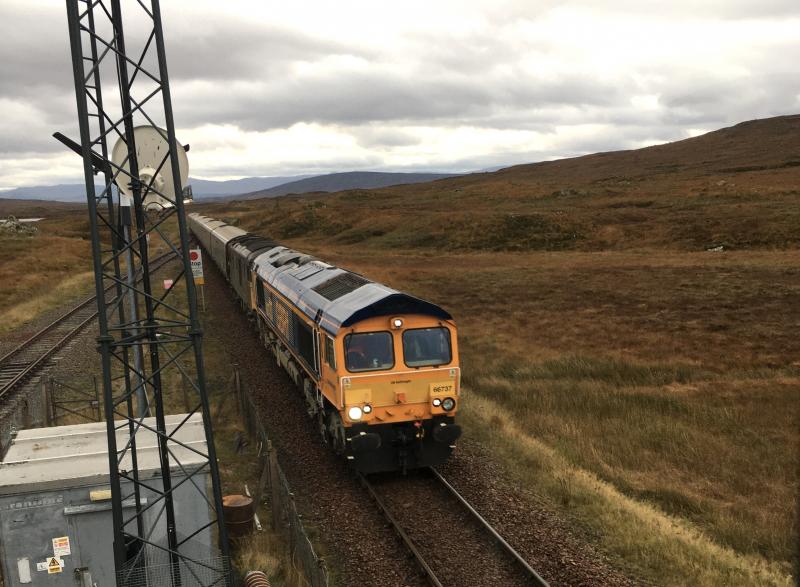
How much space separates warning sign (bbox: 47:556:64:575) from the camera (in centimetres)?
961

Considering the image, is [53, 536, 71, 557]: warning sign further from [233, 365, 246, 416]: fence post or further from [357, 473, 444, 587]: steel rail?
[233, 365, 246, 416]: fence post

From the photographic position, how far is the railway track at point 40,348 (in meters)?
22.1

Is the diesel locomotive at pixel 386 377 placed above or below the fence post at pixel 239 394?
above

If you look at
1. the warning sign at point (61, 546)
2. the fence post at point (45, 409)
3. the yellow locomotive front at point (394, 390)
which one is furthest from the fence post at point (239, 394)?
the warning sign at point (61, 546)

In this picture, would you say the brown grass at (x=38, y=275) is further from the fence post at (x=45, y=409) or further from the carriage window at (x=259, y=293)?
the fence post at (x=45, y=409)

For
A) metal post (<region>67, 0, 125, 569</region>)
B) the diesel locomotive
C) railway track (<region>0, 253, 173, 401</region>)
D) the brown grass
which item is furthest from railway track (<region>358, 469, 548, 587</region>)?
the brown grass

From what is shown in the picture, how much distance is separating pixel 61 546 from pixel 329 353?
19.6ft

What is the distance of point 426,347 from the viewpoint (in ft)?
45.5

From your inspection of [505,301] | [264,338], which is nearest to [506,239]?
[505,301]

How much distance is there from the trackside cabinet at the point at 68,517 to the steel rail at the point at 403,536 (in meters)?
3.24

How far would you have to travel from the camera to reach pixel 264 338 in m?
24.5

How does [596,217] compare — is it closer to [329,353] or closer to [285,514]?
[329,353]

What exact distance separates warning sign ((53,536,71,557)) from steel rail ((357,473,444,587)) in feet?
17.3

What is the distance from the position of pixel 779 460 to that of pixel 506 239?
48903 mm
